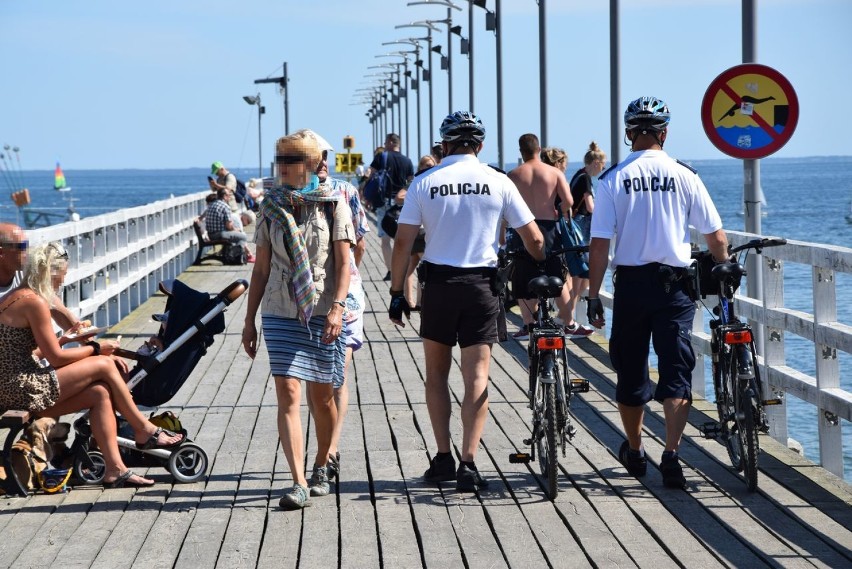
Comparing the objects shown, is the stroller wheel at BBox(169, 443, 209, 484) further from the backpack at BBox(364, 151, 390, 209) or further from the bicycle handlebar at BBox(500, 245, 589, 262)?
the backpack at BBox(364, 151, 390, 209)

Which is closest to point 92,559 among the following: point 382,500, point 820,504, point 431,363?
point 382,500

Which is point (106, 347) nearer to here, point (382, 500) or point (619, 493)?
point (382, 500)

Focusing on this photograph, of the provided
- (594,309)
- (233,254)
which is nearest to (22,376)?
(594,309)

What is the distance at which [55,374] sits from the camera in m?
6.96

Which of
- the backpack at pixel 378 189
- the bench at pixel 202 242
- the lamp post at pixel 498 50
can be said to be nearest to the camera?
the backpack at pixel 378 189

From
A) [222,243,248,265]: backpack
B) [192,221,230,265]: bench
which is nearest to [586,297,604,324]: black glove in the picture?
[192,221,230,265]: bench

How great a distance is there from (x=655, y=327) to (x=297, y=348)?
1.75 m

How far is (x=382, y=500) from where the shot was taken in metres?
6.80

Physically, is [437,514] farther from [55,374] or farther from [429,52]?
[429,52]

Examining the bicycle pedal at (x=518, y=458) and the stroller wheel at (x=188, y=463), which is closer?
the bicycle pedal at (x=518, y=458)

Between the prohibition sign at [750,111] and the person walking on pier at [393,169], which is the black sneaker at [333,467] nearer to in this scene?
the prohibition sign at [750,111]

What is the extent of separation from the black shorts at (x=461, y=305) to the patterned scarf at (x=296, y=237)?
2.27 ft

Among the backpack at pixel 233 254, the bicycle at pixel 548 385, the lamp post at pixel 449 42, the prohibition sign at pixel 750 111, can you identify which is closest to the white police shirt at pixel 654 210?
the bicycle at pixel 548 385

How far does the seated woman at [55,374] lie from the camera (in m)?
6.83
